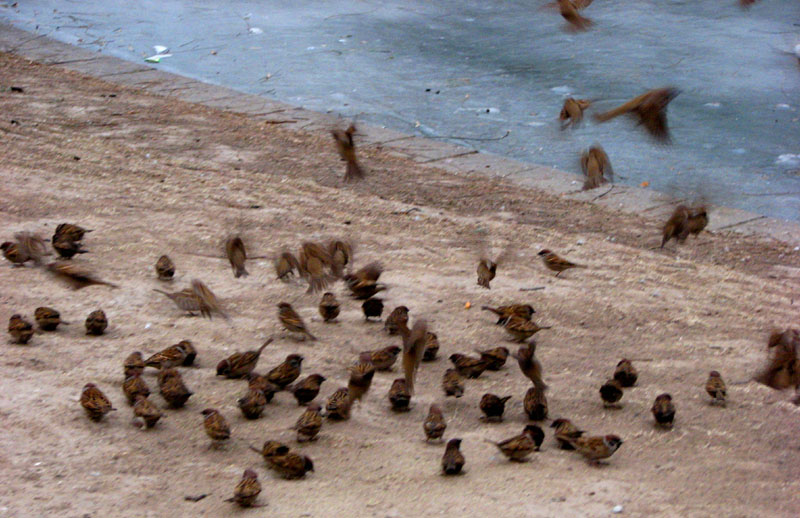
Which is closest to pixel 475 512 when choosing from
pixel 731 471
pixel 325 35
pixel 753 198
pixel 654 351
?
pixel 731 471

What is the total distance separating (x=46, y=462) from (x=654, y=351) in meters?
3.15

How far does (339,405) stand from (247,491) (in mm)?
881

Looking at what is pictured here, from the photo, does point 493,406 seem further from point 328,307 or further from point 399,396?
point 328,307

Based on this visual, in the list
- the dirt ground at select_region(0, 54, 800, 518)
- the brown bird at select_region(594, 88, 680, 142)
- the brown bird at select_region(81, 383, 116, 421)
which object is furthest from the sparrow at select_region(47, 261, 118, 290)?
the brown bird at select_region(594, 88, 680, 142)

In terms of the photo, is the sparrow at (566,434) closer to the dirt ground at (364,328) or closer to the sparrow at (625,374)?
the dirt ground at (364,328)

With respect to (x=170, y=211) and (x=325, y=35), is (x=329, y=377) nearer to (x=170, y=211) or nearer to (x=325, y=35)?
(x=170, y=211)

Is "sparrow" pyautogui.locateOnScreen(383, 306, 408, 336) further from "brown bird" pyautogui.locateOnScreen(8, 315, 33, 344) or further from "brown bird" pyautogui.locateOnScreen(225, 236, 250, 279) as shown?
"brown bird" pyautogui.locateOnScreen(8, 315, 33, 344)

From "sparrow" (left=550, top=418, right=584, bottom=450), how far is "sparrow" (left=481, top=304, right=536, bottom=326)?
3.76ft


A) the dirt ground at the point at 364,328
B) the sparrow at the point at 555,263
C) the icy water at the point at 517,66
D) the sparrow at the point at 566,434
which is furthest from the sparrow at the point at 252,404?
the icy water at the point at 517,66

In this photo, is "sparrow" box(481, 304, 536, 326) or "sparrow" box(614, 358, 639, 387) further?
"sparrow" box(481, 304, 536, 326)

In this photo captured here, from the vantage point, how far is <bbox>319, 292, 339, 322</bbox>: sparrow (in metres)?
5.12

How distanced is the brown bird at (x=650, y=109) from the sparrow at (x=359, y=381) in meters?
1.96

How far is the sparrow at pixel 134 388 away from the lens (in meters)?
4.01

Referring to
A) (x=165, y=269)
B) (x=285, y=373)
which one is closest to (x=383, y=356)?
(x=285, y=373)
